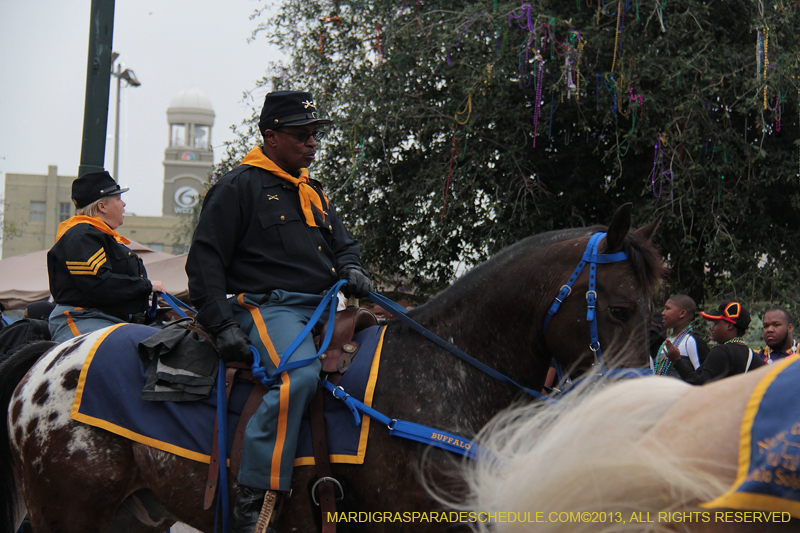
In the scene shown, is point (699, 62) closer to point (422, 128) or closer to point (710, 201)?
point (710, 201)

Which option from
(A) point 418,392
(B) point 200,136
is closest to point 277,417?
(A) point 418,392

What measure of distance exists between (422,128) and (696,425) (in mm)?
8017

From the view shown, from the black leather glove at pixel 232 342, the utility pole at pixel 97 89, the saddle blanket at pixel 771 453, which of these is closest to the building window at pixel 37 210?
the utility pole at pixel 97 89

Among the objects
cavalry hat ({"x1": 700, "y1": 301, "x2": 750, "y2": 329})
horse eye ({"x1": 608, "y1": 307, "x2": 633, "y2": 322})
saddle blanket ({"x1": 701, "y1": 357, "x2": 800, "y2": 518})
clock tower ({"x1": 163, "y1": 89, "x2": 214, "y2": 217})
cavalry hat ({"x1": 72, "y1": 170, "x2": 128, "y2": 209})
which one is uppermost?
clock tower ({"x1": 163, "y1": 89, "x2": 214, "y2": 217})

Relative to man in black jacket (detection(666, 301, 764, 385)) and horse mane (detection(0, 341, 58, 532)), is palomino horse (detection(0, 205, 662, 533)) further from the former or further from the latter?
man in black jacket (detection(666, 301, 764, 385))

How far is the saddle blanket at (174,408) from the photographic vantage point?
9.44 ft

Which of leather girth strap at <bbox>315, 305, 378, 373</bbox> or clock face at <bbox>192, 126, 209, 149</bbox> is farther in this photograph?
clock face at <bbox>192, 126, 209, 149</bbox>

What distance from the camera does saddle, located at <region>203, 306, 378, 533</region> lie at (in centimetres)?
279

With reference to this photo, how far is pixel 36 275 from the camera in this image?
12469 millimetres

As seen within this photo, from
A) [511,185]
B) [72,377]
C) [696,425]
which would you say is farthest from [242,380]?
[511,185]

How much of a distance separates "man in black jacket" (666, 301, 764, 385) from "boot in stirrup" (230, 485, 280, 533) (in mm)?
3646

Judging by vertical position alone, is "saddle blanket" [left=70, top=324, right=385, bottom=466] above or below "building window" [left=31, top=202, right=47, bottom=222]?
below

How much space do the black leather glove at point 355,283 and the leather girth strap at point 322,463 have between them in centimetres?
55

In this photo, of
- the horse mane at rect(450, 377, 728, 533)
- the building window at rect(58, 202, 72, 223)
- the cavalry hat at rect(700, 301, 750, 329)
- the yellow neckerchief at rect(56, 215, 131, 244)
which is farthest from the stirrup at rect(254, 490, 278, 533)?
the building window at rect(58, 202, 72, 223)
